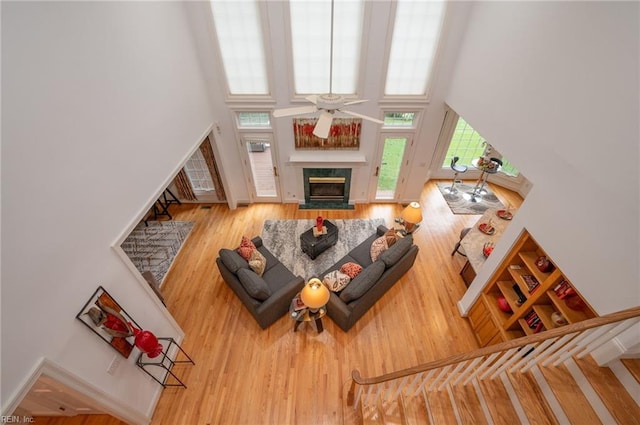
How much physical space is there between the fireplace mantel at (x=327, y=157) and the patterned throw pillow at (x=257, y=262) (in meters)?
2.38

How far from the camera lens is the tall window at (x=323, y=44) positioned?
4121 mm

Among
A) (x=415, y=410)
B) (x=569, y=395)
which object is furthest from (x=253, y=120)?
(x=569, y=395)

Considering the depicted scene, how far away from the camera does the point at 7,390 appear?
1.78 metres

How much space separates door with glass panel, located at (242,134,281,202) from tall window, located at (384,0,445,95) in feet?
9.37

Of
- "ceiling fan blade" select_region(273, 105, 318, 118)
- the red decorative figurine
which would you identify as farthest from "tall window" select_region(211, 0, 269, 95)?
the red decorative figurine

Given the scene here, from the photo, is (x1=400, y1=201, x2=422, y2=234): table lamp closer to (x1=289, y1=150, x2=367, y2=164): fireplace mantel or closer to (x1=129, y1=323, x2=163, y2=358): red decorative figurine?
(x1=289, y1=150, x2=367, y2=164): fireplace mantel

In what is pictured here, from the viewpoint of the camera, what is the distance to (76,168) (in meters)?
2.34

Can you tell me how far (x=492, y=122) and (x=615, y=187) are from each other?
186cm

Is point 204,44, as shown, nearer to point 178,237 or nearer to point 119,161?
point 119,161

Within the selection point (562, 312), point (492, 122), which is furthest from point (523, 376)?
point (492, 122)

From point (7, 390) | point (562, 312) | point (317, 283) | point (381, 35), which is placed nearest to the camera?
point (7, 390)

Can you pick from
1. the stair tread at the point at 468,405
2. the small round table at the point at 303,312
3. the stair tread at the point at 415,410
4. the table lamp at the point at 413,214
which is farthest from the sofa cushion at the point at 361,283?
the stair tread at the point at 468,405

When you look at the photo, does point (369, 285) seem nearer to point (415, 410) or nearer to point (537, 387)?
point (415, 410)

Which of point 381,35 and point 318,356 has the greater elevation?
point 381,35
